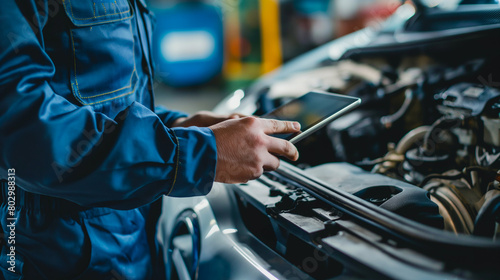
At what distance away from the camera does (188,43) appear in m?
6.13

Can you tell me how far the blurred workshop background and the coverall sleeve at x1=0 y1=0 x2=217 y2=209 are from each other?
181 inches

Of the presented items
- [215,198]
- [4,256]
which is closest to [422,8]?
[215,198]

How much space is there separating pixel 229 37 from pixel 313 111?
5.93 meters

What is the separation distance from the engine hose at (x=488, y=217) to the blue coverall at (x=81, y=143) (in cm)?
63

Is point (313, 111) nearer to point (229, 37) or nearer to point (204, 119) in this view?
point (204, 119)

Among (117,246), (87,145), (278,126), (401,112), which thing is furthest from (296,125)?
(401,112)

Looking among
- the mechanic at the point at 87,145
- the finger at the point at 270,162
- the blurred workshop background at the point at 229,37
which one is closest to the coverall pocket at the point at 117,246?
the mechanic at the point at 87,145

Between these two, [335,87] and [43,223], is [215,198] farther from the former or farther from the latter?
[335,87]

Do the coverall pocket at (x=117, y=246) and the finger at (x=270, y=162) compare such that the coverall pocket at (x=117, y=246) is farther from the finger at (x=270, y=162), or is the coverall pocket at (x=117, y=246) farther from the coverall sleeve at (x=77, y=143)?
the finger at (x=270, y=162)

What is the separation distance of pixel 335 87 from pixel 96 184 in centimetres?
124

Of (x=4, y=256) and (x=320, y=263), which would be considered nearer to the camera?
(x=320, y=263)

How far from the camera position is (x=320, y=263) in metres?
0.88

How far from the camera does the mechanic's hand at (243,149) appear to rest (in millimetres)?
838

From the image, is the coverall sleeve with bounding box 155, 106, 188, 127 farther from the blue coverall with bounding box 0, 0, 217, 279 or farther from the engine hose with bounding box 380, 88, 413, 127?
the engine hose with bounding box 380, 88, 413, 127
